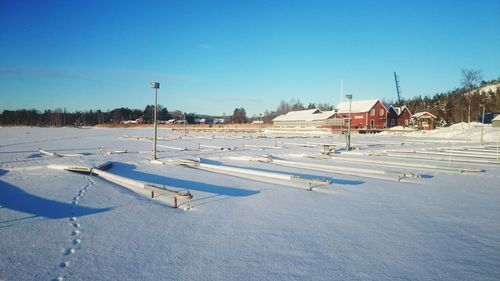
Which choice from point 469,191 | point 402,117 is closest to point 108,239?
point 469,191

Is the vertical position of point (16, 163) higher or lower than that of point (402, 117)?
lower

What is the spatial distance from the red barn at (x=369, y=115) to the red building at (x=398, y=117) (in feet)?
15.3

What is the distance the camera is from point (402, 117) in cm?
7256

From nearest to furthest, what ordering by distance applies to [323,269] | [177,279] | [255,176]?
[177,279] < [323,269] < [255,176]

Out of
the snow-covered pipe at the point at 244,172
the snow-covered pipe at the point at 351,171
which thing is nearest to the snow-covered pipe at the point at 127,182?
the snow-covered pipe at the point at 244,172

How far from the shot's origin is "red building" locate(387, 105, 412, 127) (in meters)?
70.2

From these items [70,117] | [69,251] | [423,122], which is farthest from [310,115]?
[70,117]

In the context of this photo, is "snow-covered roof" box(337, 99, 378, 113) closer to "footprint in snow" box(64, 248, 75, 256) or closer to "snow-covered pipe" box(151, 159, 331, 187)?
"snow-covered pipe" box(151, 159, 331, 187)

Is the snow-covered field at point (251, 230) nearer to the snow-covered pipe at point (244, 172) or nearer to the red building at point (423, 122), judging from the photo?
the snow-covered pipe at point (244, 172)

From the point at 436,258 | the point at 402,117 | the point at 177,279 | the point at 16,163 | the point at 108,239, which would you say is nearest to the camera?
the point at 177,279

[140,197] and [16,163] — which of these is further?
[16,163]

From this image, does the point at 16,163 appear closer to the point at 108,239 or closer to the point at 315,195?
the point at 108,239

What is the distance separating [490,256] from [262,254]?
3560 mm

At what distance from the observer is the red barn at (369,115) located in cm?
6415
